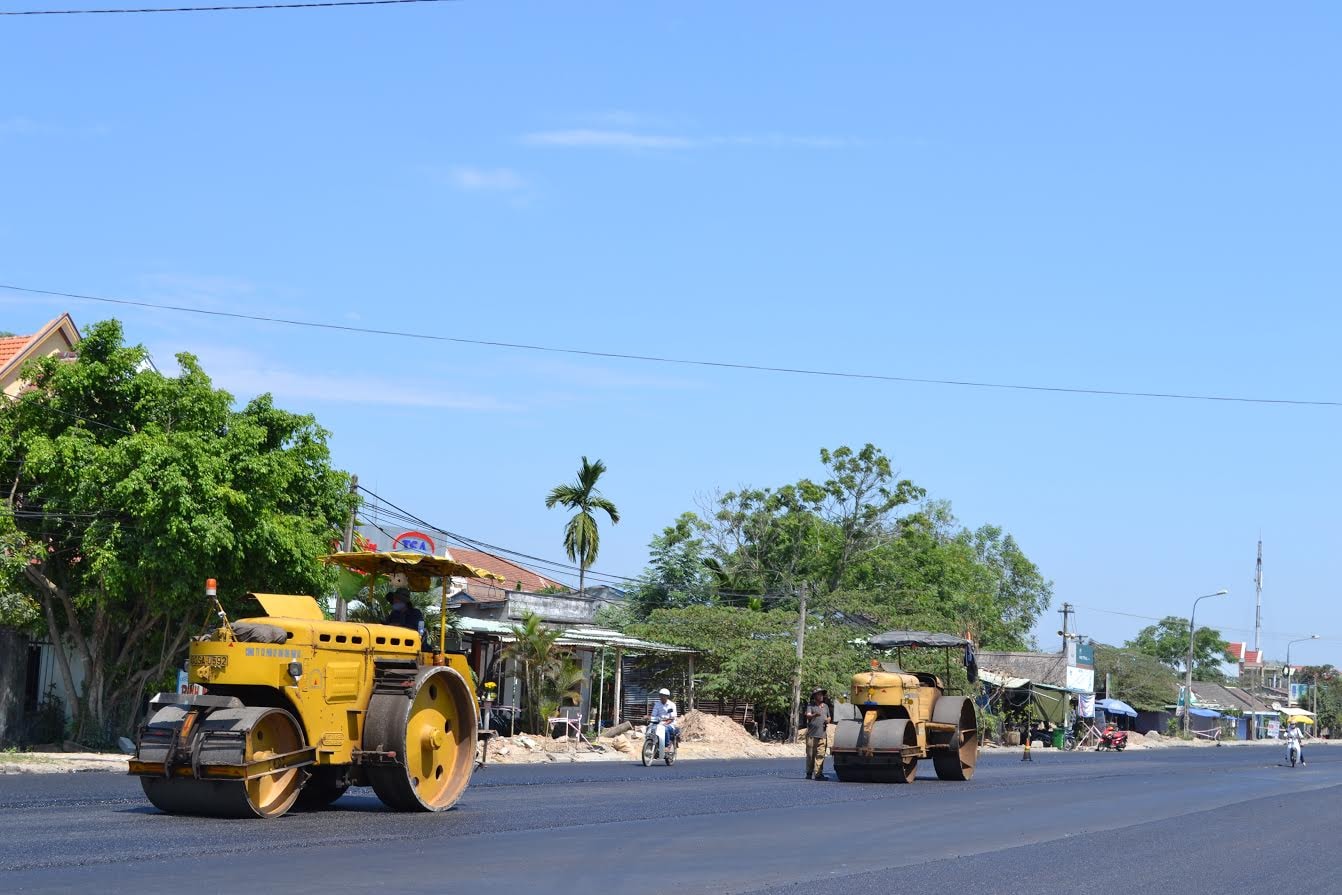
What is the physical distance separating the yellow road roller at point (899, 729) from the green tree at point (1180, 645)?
117 metres

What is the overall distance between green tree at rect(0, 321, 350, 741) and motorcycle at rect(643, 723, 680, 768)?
24.0 feet

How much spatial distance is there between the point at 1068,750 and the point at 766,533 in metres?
17.0

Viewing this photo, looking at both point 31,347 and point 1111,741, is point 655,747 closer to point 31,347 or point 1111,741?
point 31,347

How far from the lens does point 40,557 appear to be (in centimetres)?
2405

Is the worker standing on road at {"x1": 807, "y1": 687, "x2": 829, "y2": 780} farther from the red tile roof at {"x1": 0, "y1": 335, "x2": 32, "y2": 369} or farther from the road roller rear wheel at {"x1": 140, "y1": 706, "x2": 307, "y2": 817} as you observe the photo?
the red tile roof at {"x1": 0, "y1": 335, "x2": 32, "y2": 369}

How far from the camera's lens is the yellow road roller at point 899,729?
24391mm

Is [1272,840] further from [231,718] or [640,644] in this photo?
[640,644]

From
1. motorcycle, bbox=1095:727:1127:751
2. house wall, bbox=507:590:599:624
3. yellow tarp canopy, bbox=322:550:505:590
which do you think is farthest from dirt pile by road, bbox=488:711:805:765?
motorcycle, bbox=1095:727:1127:751

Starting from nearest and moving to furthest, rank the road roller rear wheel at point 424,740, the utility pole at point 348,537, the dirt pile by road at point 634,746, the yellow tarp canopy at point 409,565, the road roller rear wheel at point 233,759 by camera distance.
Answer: the road roller rear wheel at point 233,759 < the road roller rear wheel at point 424,740 < the yellow tarp canopy at point 409,565 < the utility pole at point 348,537 < the dirt pile by road at point 634,746

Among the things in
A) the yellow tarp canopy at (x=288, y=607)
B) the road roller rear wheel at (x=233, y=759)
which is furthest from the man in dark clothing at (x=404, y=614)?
the road roller rear wheel at (x=233, y=759)

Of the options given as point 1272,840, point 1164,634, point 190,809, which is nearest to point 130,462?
point 190,809

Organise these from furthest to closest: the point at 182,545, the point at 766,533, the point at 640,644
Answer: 1. the point at 766,533
2. the point at 640,644
3. the point at 182,545

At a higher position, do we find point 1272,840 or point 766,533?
point 766,533

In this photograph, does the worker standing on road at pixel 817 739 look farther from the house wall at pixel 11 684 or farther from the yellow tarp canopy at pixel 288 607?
the house wall at pixel 11 684
